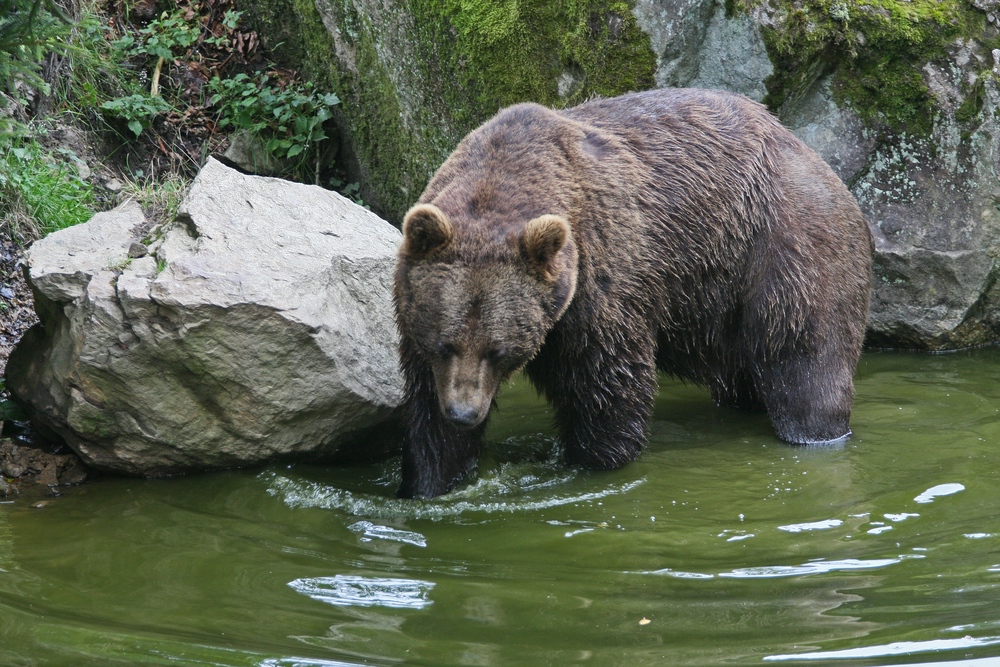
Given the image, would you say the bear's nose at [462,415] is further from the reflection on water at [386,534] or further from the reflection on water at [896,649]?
the reflection on water at [896,649]

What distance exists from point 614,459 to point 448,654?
2.74 m

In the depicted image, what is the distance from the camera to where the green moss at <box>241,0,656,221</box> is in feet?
28.7

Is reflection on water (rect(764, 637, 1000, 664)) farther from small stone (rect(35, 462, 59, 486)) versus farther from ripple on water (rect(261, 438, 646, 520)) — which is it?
small stone (rect(35, 462, 59, 486))

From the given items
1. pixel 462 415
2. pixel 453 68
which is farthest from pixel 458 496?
pixel 453 68

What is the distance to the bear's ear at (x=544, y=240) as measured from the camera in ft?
17.9

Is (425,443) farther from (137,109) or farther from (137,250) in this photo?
(137,109)

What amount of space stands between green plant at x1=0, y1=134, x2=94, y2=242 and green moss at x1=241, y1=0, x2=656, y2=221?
2.58 metres

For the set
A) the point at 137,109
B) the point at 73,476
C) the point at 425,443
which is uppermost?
the point at 137,109

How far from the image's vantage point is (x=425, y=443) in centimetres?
626

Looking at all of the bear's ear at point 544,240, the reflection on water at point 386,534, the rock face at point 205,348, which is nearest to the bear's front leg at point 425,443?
the rock face at point 205,348

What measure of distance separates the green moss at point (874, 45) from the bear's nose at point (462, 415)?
15.8ft

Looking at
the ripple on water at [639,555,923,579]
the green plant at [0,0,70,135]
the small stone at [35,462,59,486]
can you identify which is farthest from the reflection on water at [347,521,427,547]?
the green plant at [0,0,70,135]

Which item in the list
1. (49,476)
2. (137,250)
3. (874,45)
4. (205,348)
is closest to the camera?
(205,348)

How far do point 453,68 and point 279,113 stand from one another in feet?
7.32
